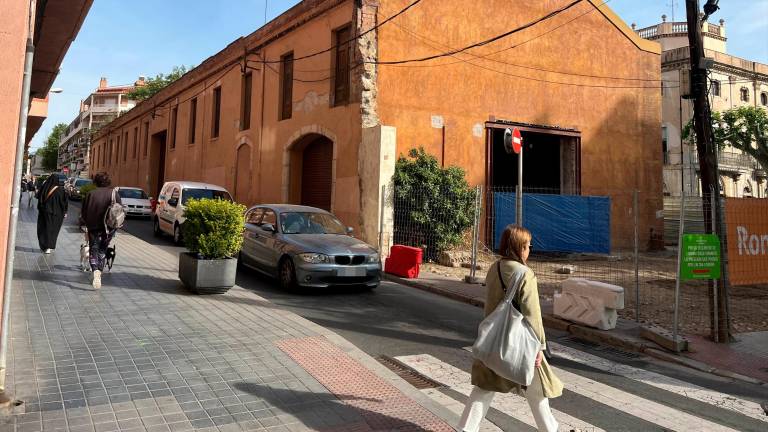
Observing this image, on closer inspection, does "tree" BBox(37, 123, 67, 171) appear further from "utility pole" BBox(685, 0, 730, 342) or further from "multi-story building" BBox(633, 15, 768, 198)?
"utility pole" BBox(685, 0, 730, 342)

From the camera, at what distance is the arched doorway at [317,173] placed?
16922 mm

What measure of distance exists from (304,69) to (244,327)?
13.4 meters

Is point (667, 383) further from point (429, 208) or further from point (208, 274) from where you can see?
point (429, 208)

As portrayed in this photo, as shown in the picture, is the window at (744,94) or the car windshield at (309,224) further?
the window at (744,94)

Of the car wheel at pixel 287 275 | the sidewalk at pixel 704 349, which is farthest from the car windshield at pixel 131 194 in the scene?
the sidewalk at pixel 704 349

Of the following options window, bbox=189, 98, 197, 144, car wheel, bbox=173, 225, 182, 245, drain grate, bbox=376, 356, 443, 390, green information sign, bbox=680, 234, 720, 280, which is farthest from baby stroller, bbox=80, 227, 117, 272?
window, bbox=189, 98, 197, 144

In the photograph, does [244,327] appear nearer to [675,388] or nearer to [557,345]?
[557,345]

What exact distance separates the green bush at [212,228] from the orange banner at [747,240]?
744 centimetres

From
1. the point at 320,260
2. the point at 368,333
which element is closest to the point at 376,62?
the point at 320,260

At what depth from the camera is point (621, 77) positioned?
19781mm

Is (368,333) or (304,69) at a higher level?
(304,69)

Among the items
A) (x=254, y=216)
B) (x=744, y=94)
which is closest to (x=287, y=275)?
(x=254, y=216)

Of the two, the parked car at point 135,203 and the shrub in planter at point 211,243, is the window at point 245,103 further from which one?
the shrub in planter at point 211,243

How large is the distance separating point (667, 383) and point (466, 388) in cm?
236
